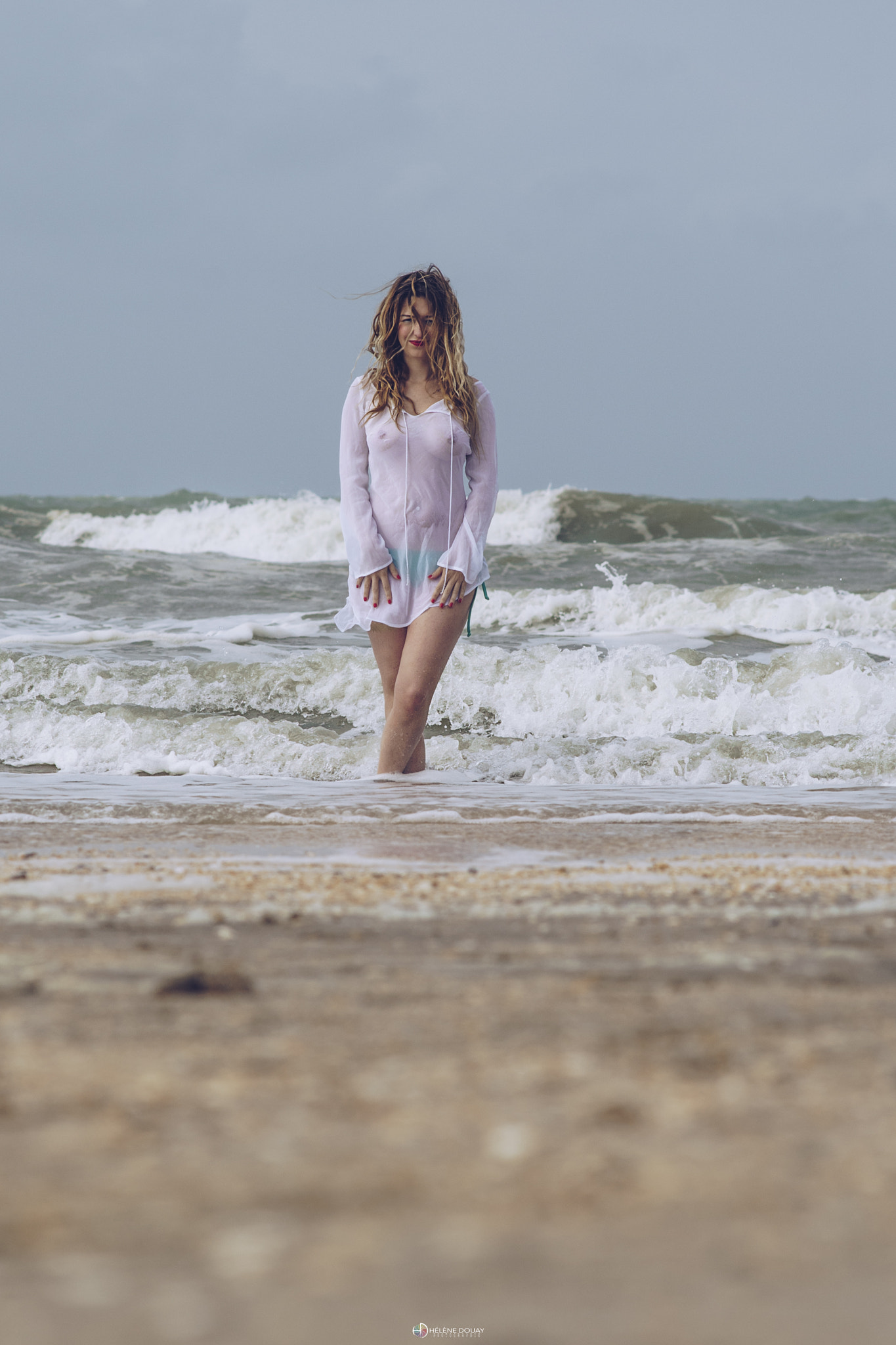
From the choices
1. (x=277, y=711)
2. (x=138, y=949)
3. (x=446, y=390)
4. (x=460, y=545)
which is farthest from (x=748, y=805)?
(x=277, y=711)

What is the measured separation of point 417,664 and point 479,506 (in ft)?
2.19

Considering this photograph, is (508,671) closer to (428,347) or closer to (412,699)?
(412,699)

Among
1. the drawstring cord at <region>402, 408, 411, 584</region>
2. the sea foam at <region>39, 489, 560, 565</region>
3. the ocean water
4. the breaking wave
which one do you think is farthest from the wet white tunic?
the breaking wave

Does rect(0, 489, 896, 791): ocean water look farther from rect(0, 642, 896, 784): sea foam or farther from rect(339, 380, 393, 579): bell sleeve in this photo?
rect(339, 380, 393, 579): bell sleeve

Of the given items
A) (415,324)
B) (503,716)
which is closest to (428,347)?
(415,324)

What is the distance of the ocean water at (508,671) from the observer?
18.5 ft

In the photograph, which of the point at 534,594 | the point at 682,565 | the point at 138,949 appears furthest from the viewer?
the point at 682,565

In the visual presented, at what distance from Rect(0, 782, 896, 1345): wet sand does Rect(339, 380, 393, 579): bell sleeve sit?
229 cm

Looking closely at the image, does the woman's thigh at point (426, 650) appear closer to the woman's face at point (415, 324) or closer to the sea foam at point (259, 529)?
the woman's face at point (415, 324)

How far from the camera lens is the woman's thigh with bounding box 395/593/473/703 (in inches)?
174

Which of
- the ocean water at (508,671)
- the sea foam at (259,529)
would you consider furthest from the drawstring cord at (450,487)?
the sea foam at (259,529)

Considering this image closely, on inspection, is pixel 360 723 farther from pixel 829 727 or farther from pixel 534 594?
pixel 534 594

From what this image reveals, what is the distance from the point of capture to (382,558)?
4465mm

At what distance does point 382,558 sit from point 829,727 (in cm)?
313
